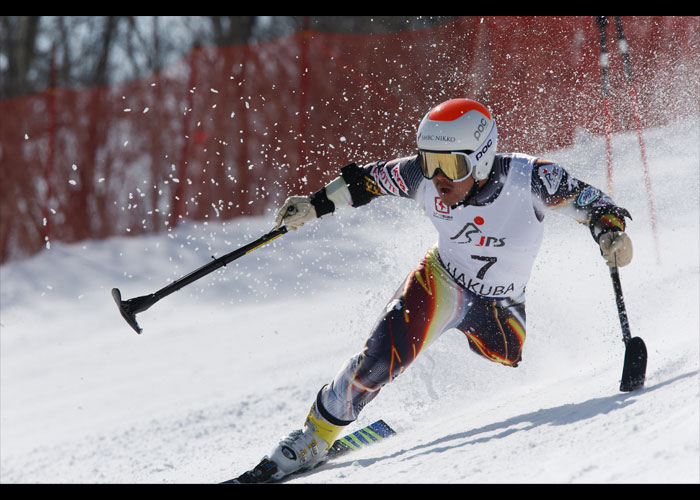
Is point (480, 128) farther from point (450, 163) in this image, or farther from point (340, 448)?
point (340, 448)

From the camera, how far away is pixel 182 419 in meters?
4.98

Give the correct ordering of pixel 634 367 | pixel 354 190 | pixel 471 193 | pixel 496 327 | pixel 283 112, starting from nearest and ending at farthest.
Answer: pixel 634 367, pixel 471 193, pixel 496 327, pixel 354 190, pixel 283 112

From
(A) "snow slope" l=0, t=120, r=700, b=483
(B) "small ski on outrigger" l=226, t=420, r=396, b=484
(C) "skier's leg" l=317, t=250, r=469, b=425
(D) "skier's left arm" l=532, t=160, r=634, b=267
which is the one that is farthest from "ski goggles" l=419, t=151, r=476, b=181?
(B) "small ski on outrigger" l=226, t=420, r=396, b=484

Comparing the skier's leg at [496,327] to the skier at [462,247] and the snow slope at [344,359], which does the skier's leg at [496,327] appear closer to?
the skier at [462,247]

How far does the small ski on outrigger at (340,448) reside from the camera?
3270 mm

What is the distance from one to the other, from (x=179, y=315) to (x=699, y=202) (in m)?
4.90

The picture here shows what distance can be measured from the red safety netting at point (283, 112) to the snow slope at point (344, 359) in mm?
487

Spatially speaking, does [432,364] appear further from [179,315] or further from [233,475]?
[179,315]

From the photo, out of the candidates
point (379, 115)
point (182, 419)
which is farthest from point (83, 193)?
point (182, 419)

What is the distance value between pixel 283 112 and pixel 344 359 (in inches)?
169

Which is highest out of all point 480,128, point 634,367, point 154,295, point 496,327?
point 480,128

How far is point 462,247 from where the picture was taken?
3.62 m

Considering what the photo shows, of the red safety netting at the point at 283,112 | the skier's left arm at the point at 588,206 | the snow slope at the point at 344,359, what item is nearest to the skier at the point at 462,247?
the skier's left arm at the point at 588,206

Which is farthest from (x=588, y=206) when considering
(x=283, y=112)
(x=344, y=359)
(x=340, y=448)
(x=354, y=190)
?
(x=283, y=112)
